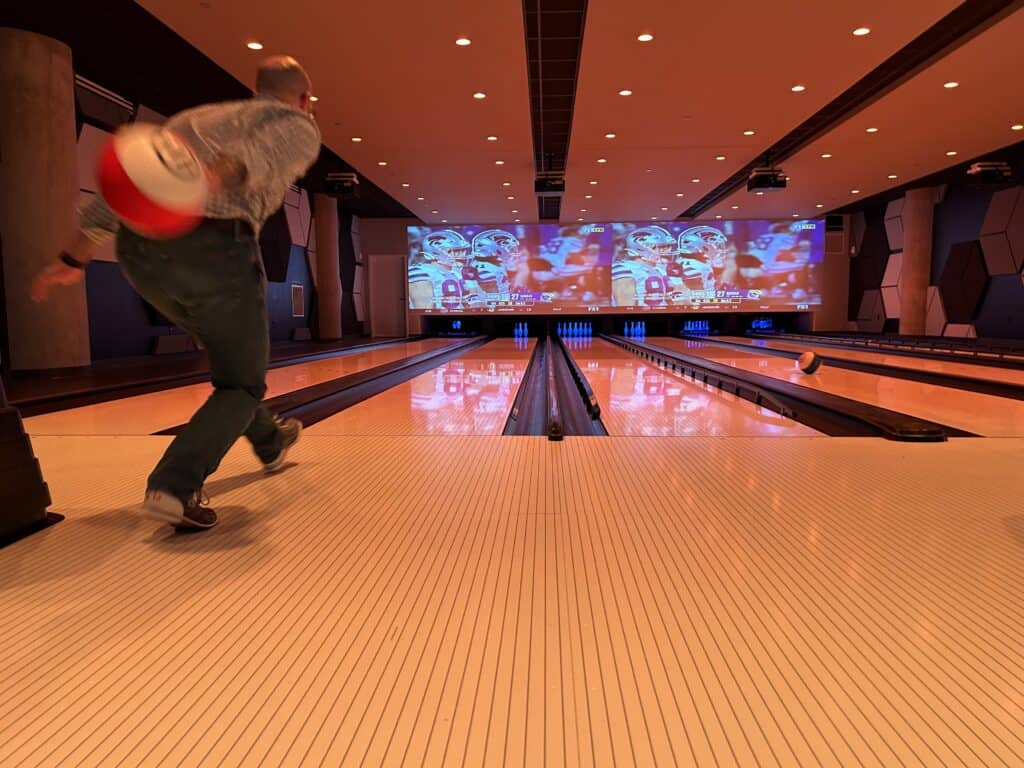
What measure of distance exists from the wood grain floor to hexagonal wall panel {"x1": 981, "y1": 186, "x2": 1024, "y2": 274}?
465 inches

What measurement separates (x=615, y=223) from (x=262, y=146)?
1559 cm

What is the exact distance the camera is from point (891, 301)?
14.9m

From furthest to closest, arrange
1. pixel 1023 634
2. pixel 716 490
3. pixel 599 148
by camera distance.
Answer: pixel 599 148 → pixel 716 490 → pixel 1023 634

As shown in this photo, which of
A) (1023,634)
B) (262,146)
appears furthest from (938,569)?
(262,146)

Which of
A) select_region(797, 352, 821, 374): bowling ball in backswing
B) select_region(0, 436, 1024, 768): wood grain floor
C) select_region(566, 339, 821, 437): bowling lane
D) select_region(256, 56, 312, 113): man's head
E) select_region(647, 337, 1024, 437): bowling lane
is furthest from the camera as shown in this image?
select_region(797, 352, 821, 374): bowling ball in backswing

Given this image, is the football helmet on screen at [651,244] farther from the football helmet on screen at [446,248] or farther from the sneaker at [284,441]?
the sneaker at [284,441]

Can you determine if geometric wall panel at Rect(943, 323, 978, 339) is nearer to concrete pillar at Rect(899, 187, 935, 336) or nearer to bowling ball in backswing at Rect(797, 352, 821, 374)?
concrete pillar at Rect(899, 187, 935, 336)

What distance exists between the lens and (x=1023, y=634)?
117 centimetres

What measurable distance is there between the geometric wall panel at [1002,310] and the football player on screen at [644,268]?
6689 mm

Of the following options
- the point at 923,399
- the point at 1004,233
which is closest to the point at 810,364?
the point at 923,399

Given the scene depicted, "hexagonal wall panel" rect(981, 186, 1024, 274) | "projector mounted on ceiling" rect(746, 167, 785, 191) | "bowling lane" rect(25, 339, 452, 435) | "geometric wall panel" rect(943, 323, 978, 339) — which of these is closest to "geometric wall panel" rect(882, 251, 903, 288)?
"geometric wall panel" rect(943, 323, 978, 339)

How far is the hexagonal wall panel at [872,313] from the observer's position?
15383mm

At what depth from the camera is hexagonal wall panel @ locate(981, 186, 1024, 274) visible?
36.6 feet

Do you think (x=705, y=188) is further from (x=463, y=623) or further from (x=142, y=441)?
(x=463, y=623)
